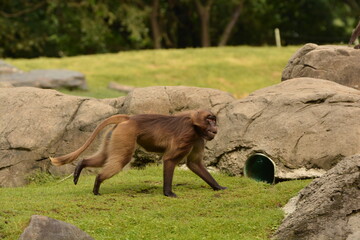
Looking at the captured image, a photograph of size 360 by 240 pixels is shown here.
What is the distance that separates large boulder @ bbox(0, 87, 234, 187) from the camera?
1311cm

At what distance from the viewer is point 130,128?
11062 mm

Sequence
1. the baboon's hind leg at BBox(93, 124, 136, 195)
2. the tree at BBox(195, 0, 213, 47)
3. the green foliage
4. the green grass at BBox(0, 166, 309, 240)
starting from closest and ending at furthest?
the green grass at BBox(0, 166, 309, 240)
the baboon's hind leg at BBox(93, 124, 136, 195)
the green foliage
the tree at BBox(195, 0, 213, 47)

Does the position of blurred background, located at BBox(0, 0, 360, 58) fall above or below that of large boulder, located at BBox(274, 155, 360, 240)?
below

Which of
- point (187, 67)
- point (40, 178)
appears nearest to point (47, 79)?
point (187, 67)

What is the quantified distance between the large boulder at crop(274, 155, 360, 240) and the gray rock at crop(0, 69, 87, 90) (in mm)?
14355

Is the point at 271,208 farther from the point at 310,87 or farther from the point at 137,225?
the point at 310,87

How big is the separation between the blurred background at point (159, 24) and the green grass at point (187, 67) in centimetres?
717

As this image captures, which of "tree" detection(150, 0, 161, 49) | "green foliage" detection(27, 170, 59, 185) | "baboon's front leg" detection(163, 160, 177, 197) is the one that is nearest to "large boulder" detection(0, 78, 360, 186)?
"green foliage" detection(27, 170, 59, 185)

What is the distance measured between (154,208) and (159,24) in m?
31.7

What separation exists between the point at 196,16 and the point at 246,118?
3030 cm

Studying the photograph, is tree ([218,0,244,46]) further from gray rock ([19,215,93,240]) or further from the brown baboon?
gray rock ([19,215,93,240])

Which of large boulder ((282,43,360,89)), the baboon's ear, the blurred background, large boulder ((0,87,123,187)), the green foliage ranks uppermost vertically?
the baboon's ear

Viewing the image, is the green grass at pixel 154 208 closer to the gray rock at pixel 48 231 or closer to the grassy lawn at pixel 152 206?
the grassy lawn at pixel 152 206

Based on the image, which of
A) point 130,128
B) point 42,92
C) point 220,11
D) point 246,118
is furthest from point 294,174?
point 220,11
